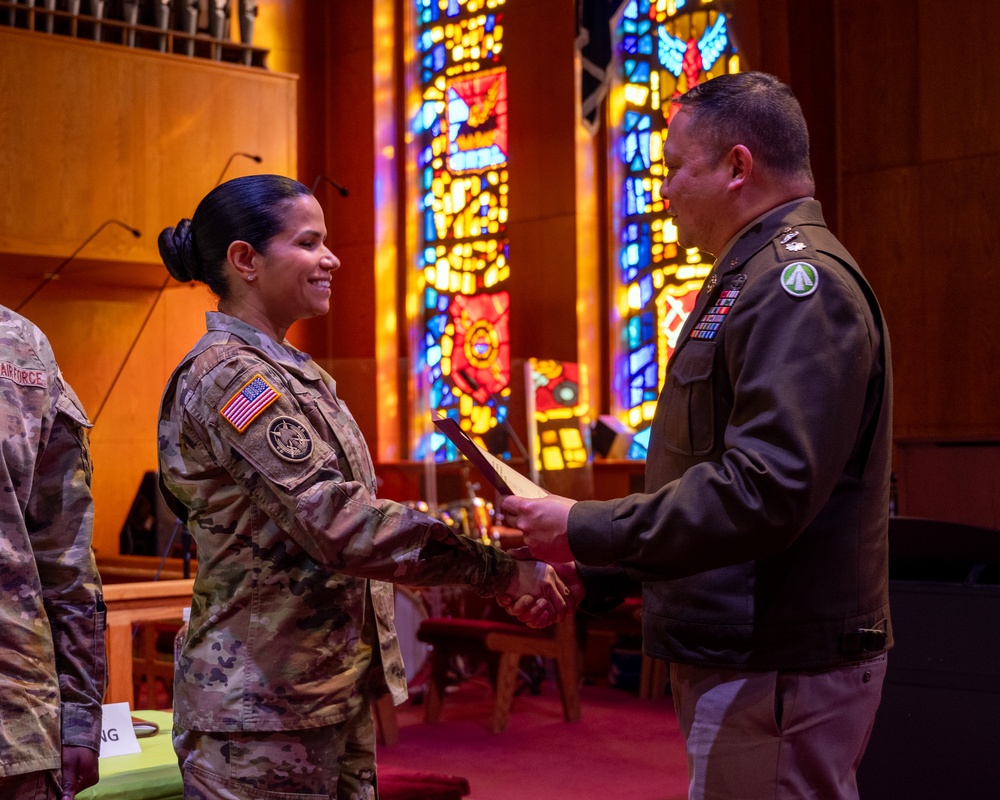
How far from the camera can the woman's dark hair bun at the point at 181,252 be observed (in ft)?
6.56

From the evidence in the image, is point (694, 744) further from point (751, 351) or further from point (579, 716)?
point (579, 716)

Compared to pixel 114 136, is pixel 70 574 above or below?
below

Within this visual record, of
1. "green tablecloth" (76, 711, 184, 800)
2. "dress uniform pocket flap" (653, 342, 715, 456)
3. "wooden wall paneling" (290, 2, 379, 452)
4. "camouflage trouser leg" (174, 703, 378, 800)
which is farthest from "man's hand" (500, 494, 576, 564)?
"wooden wall paneling" (290, 2, 379, 452)

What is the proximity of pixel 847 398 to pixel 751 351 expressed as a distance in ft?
0.41

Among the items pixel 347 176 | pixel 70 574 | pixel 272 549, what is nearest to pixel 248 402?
pixel 272 549

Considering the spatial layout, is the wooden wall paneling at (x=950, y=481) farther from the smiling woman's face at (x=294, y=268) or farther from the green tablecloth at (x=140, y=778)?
the smiling woman's face at (x=294, y=268)

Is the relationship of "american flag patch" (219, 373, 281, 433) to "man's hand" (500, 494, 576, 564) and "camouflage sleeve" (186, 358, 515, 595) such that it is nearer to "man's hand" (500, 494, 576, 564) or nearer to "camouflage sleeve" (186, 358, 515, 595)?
"camouflage sleeve" (186, 358, 515, 595)

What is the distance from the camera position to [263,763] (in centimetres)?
172

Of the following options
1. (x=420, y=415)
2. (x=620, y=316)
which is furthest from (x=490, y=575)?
(x=420, y=415)

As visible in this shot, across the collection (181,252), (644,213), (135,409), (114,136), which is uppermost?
(114,136)

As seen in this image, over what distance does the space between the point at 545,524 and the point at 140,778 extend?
1.09m

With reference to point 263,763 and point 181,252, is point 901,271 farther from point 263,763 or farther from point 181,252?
point 263,763

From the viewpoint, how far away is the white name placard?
2.45 meters

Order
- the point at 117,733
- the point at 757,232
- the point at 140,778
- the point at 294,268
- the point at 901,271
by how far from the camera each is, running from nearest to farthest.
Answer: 1. the point at 757,232
2. the point at 294,268
3. the point at 140,778
4. the point at 117,733
5. the point at 901,271
